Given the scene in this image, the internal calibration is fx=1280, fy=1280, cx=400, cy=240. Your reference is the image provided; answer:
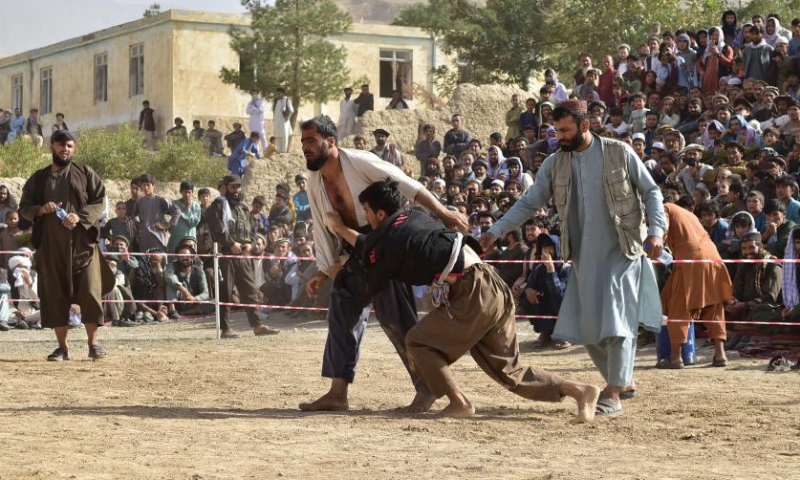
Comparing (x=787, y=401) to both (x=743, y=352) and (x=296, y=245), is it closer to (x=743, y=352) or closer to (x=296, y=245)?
(x=743, y=352)

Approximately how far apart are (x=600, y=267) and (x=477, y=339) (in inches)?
40.3

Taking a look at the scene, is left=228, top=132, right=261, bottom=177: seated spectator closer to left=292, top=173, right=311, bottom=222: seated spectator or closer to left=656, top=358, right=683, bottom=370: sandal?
left=292, top=173, right=311, bottom=222: seated spectator

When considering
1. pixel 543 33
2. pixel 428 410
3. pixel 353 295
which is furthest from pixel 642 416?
pixel 543 33

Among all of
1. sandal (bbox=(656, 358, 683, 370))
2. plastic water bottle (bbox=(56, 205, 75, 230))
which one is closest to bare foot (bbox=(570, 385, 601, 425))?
sandal (bbox=(656, 358, 683, 370))

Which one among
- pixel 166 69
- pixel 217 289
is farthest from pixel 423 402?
pixel 166 69

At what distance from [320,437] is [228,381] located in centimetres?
315

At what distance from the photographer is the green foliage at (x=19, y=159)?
27.6 metres

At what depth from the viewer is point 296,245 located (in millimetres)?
17828

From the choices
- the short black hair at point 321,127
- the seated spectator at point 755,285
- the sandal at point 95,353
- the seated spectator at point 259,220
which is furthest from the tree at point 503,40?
the short black hair at point 321,127

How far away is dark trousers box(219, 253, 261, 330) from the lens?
1575 centimetres

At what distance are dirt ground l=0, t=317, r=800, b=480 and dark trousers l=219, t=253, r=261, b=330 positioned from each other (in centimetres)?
407

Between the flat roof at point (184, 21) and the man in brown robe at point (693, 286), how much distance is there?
1092 inches

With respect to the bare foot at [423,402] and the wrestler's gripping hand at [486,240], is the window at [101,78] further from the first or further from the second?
the wrestler's gripping hand at [486,240]

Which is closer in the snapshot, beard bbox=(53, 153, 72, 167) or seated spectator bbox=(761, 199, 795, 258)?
beard bbox=(53, 153, 72, 167)
